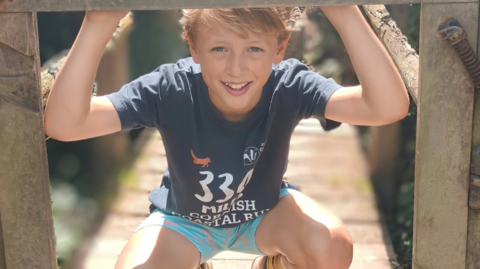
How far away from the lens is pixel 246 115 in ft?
7.29

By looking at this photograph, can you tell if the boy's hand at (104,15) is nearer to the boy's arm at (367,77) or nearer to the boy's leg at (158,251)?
the boy's arm at (367,77)

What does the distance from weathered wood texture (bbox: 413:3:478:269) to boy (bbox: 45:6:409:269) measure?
0.20m

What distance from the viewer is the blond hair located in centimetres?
196

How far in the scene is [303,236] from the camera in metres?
2.21

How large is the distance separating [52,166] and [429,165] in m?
4.14

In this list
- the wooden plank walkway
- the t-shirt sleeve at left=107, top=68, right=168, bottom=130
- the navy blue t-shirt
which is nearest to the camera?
the t-shirt sleeve at left=107, top=68, right=168, bottom=130

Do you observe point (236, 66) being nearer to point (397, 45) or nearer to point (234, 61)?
point (234, 61)

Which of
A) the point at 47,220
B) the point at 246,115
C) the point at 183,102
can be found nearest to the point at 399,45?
the point at 246,115

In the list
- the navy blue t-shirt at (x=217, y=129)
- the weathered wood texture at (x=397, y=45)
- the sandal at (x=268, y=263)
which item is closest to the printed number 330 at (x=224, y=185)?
the navy blue t-shirt at (x=217, y=129)

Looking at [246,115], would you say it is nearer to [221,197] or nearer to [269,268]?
[221,197]

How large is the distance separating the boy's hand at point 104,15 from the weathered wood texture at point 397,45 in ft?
3.85

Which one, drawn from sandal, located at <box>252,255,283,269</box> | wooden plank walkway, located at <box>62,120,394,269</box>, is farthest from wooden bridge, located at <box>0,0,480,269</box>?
wooden plank walkway, located at <box>62,120,394,269</box>

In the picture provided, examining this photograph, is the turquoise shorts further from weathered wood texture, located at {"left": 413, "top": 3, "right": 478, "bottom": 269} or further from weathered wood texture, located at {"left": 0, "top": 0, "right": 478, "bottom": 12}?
weathered wood texture, located at {"left": 0, "top": 0, "right": 478, "bottom": 12}

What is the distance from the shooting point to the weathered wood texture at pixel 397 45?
2.43 m
